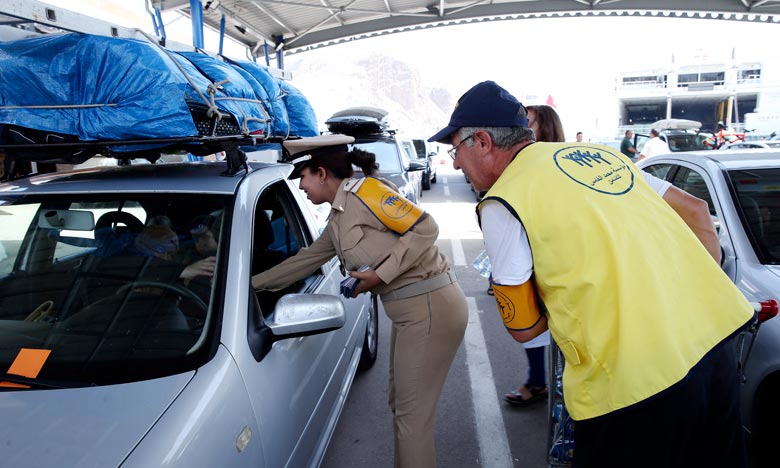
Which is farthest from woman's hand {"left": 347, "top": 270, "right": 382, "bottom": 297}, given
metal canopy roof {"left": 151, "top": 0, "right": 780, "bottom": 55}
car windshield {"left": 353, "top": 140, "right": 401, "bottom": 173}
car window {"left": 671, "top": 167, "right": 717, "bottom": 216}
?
metal canopy roof {"left": 151, "top": 0, "right": 780, "bottom": 55}

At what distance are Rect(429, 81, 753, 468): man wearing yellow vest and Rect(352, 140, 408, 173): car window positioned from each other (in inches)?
255

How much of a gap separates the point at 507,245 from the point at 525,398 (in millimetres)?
2401

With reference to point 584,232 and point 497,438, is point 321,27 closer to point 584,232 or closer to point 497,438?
point 497,438

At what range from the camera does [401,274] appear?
216 centimetres

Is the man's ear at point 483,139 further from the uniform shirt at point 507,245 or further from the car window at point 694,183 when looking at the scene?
the car window at point 694,183

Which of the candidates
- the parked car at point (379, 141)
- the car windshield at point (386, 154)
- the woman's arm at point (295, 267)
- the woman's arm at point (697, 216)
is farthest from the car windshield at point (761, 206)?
the car windshield at point (386, 154)

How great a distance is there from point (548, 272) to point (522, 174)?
0.28 metres

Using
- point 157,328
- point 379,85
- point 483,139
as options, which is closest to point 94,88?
point 157,328

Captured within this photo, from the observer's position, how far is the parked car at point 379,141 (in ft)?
22.8

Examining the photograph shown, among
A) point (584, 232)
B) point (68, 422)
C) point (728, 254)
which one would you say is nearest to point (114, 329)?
point (68, 422)

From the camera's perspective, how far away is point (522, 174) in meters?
1.34

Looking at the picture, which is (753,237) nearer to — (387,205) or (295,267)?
(387,205)

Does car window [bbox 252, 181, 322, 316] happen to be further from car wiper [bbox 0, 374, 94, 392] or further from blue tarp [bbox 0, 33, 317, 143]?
car wiper [bbox 0, 374, 94, 392]

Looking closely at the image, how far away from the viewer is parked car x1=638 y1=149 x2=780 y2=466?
7.39ft
